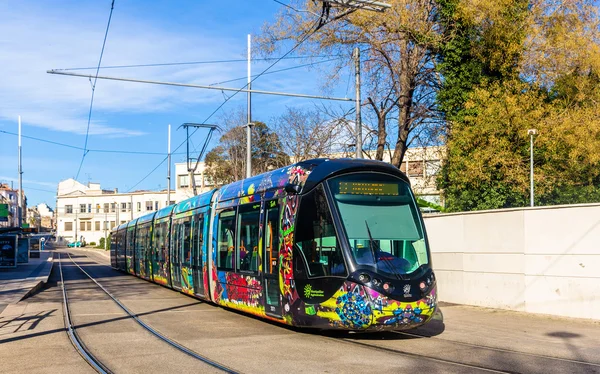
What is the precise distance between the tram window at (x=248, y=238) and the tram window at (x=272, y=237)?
1.94ft

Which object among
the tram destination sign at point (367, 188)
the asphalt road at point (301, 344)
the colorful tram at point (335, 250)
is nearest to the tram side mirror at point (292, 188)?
the colorful tram at point (335, 250)

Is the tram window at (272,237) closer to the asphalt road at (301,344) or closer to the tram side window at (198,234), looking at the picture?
the asphalt road at (301,344)

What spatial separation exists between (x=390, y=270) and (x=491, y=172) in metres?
15.4

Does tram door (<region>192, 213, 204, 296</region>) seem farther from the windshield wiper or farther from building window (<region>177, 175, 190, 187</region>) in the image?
building window (<region>177, 175, 190, 187</region>)

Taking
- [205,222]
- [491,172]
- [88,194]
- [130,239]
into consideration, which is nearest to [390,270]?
[205,222]

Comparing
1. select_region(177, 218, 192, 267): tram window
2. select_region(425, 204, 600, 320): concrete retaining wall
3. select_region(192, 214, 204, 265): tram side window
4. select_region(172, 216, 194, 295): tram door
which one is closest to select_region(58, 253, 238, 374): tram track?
select_region(192, 214, 204, 265): tram side window

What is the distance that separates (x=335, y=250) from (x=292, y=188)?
5.49 ft

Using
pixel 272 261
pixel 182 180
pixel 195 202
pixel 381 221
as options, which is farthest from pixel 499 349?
pixel 182 180

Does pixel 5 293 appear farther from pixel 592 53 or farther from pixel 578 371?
pixel 592 53

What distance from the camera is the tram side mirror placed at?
39.1ft

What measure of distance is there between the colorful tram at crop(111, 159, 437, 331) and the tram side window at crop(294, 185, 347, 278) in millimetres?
17

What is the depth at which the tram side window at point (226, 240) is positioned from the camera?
1511 centimetres

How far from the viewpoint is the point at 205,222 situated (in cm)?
1762

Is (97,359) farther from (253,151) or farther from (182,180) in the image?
(182,180)
